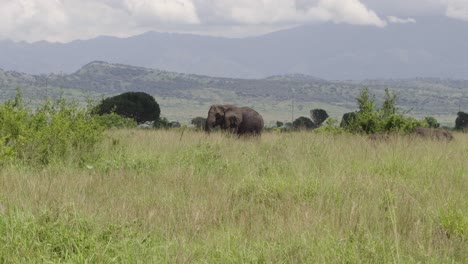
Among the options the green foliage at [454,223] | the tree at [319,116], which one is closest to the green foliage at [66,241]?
the green foliage at [454,223]

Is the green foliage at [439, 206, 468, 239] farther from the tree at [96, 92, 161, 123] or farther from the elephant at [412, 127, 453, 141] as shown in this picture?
the tree at [96, 92, 161, 123]

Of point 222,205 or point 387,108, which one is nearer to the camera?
point 222,205

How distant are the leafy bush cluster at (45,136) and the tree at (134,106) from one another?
1079 inches

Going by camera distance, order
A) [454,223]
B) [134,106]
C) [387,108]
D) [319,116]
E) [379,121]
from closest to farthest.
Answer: [454,223], [379,121], [387,108], [134,106], [319,116]

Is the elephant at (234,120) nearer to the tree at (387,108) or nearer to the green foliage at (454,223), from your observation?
the tree at (387,108)

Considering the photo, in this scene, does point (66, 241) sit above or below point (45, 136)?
below

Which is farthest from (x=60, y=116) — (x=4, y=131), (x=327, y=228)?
(x=327, y=228)

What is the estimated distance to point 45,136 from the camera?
10.9 meters

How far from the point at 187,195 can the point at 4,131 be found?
195 inches

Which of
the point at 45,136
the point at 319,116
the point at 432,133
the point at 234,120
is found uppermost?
the point at 45,136

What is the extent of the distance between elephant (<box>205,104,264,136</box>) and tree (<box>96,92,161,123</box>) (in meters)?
20.7

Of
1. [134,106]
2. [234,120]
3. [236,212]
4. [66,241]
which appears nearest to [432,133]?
[234,120]

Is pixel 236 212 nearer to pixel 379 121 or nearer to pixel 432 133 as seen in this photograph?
pixel 432 133

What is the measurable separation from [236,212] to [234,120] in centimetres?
1277
